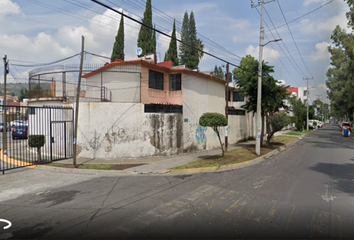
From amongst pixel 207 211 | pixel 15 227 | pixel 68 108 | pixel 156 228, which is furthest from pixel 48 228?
pixel 68 108

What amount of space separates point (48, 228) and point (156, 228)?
2169 mm

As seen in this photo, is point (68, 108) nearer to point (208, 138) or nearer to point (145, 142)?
point (145, 142)

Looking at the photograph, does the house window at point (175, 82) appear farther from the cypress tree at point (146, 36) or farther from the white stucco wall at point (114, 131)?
the cypress tree at point (146, 36)

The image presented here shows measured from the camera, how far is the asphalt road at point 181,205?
394 centimetres

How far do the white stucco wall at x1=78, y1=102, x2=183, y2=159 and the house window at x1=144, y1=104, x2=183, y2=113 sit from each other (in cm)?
52

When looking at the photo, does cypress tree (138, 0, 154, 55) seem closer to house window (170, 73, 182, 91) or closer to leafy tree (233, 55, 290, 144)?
house window (170, 73, 182, 91)

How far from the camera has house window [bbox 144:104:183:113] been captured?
12.3m

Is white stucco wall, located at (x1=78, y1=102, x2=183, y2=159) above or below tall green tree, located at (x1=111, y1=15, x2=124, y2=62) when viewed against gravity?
below

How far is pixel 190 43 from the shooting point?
45219 mm

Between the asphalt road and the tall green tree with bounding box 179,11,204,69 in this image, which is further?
the tall green tree with bounding box 179,11,204,69

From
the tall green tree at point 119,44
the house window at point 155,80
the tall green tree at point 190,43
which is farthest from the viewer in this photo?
the tall green tree at point 190,43

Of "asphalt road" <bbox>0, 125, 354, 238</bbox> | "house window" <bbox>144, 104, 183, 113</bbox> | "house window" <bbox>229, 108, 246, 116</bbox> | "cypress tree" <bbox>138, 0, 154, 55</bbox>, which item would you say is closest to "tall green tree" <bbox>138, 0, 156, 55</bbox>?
"cypress tree" <bbox>138, 0, 154, 55</bbox>

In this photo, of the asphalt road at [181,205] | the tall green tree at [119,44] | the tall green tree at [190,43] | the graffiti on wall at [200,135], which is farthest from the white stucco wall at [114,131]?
the tall green tree at [190,43]

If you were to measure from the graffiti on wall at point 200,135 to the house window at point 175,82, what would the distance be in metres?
3.29
